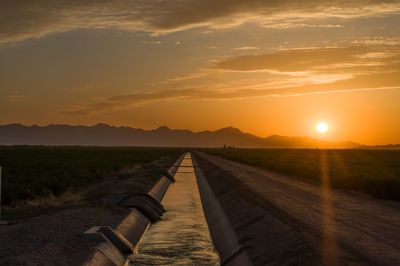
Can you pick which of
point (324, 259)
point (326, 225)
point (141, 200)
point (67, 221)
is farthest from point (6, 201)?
point (324, 259)

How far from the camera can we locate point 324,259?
13.0 m

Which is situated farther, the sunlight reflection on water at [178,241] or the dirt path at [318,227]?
the sunlight reflection on water at [178,241]

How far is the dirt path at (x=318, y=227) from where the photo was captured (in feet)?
45.1

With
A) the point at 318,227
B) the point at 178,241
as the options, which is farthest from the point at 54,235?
the point at 318,227

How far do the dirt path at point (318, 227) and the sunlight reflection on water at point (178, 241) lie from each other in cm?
143

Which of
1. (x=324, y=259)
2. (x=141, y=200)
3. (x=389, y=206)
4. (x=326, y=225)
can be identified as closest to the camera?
(x=324, y=259)

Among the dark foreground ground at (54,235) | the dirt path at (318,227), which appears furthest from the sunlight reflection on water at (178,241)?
the dark foreground ground at (54,235)

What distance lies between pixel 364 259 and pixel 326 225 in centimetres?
566

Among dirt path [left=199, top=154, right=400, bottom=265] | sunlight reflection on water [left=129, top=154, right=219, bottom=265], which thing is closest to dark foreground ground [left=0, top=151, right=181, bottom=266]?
sunlight reflection on water [left=129, top=154, right=219, bottom=265]

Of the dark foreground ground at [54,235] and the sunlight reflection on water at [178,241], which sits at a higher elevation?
the dark foreground ground at [54,235]

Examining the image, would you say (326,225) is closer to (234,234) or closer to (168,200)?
(234,234)

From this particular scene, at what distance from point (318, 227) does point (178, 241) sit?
5147 mm

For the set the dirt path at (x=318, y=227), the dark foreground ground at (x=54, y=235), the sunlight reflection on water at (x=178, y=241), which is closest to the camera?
the dark foreground ground at (x=54, y=235)

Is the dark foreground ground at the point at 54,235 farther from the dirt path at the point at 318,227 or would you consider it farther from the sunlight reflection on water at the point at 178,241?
the dirt path at the point at 318,227
